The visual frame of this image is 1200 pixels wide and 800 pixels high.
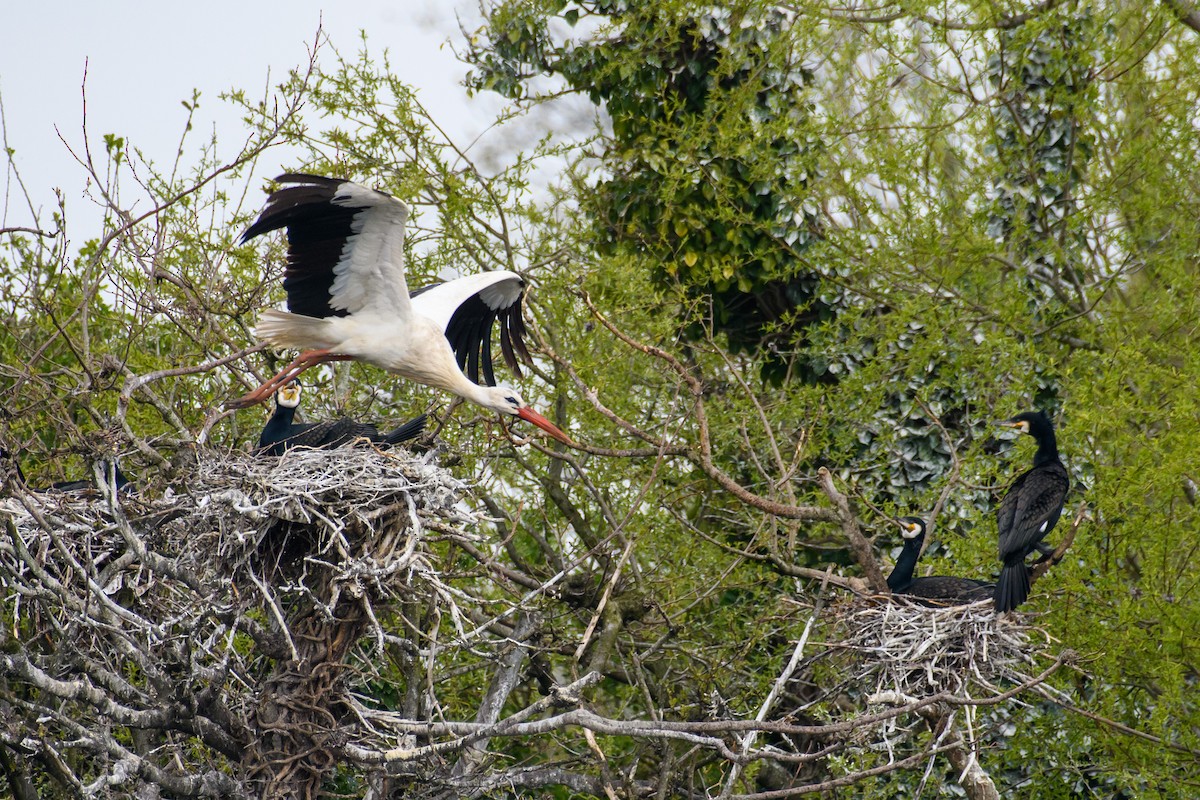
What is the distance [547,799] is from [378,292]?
370cm

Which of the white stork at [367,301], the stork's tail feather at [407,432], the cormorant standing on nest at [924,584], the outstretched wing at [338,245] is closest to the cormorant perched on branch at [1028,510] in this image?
the cormorant standing on nest at [924,584]

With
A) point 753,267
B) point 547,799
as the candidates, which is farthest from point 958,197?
point 547,799

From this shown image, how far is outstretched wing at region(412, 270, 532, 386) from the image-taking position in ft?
23.1

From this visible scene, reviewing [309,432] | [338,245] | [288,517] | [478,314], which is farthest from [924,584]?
[338,245]

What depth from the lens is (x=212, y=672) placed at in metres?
4.81

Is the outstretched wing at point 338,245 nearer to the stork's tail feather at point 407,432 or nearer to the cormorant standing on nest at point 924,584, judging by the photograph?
the stork's tail feather at point 407,432

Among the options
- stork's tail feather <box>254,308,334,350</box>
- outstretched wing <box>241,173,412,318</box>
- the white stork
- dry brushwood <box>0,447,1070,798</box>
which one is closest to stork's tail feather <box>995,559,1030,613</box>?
dry brushwood <box>0,447,1070,798</box>

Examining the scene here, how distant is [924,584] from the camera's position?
6.66m

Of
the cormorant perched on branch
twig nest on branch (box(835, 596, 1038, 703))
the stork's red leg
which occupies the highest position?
the stork's red leg

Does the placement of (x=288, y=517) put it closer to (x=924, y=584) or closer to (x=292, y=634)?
(x=292, y=634)

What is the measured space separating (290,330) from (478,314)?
1.21 m

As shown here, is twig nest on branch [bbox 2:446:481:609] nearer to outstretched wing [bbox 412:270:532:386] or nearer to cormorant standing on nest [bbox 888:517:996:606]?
outstretched wing [bbox 412:270:532:386]

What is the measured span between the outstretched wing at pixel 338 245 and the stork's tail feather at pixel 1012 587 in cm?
315

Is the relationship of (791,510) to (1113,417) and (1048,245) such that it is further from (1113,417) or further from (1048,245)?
(1048,245)
